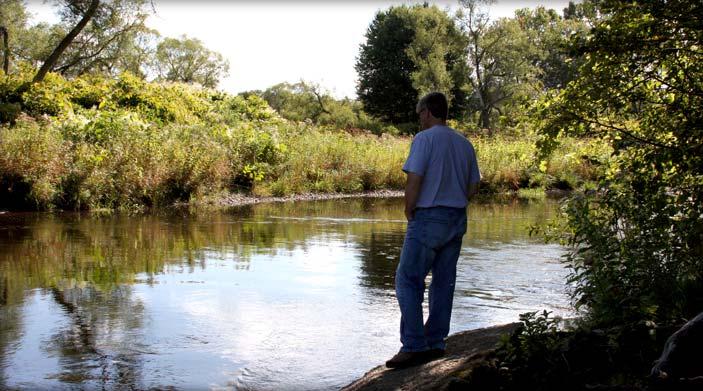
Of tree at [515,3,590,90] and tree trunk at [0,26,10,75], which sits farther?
tree at [515,3,590,90]

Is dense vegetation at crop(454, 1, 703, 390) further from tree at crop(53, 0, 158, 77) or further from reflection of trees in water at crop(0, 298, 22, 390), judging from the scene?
tree at crop(53, 0, 158, 77)

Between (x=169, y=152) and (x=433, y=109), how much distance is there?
1735 cm

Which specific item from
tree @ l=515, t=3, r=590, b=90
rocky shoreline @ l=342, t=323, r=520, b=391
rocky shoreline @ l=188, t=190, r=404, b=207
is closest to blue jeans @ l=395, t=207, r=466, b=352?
rocky shoreline @ l=342, t=323, r=520, b=391

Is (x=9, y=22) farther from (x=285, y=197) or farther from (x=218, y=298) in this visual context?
(x=218, y=298)

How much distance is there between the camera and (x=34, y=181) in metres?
18.9

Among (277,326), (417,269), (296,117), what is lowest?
(277,326)

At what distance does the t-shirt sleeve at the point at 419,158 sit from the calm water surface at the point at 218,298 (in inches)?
72.7

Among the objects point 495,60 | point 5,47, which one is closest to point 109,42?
point 5,47

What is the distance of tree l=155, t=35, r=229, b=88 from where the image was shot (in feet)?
302

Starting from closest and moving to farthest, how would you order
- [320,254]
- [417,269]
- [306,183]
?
1. [417,269]
2. [320,254]
3. [306,183]

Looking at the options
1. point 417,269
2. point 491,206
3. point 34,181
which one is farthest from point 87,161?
point 417,269

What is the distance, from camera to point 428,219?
18.6ft

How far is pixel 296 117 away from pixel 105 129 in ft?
117

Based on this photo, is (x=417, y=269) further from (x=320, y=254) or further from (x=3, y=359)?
(x=320, y=254)
